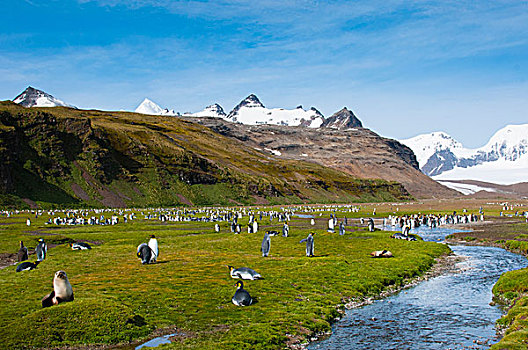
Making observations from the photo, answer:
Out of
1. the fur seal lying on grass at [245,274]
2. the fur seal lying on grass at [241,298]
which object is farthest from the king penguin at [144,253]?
the fur seal lying on grass at [241,298]

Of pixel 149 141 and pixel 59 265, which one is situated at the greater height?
pixel 149 141

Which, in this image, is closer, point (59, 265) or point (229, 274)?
point (229, 274)

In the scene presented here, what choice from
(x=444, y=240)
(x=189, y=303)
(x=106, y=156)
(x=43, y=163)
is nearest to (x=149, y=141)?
(x=106, y=156)

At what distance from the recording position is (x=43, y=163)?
115 metres

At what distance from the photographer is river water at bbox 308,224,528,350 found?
14.6 m

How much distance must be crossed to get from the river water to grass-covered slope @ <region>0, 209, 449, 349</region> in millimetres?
1101

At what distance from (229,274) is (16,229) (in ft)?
139

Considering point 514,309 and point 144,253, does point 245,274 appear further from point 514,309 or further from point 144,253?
point 514,309

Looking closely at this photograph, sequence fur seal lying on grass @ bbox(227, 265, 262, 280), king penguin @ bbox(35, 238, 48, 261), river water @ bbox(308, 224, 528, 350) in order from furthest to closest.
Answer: king penguin @ bbox(35, 238, 48, 261), fur seal lying on grass @ bbox(227, 265, 262, 280), river water @ bbox(308, 224, 528, 350)

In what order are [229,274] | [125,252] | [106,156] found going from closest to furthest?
1. [229,274]
2. [125,252]
3. [106,156]

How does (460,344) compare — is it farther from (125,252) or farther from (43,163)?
(43,163)

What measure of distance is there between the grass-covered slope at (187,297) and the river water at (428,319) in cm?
110

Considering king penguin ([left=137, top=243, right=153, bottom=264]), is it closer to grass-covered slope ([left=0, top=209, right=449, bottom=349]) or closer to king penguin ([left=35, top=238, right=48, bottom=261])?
grass-covered slope ([left=0, top=209, right=449, bottom=349])

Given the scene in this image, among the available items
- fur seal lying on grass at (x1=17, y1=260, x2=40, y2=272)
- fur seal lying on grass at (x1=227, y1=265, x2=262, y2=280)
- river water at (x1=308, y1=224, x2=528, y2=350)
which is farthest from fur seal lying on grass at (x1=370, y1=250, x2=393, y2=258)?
fur seal lying on grass at (x1=17, y1=260, x2=40, y2=272)
